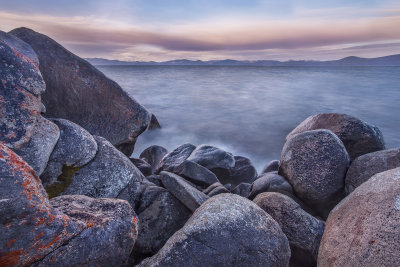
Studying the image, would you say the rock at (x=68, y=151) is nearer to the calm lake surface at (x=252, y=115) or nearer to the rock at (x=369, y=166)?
the rock at (x=369, y=166)

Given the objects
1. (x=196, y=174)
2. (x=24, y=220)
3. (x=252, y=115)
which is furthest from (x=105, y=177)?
(x=252, y=115)

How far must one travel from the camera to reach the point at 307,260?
440cm

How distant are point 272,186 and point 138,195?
9.42 ft

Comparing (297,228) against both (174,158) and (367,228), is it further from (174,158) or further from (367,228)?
(174,158)

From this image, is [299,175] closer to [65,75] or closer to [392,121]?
[65,75]

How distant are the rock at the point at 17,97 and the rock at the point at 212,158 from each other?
446 cm

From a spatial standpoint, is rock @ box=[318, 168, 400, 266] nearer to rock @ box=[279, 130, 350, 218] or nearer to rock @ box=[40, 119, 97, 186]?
rock @ box=[279, 130, 350, 218]

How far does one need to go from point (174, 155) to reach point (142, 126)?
5.56ft

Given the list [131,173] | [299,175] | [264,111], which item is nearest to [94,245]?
[131,173]

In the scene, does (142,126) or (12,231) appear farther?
(142,126)

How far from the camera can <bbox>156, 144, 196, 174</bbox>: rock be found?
774 cm

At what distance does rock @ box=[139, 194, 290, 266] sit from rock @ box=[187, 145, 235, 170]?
3.97 metres

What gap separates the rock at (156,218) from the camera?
4.32 meters

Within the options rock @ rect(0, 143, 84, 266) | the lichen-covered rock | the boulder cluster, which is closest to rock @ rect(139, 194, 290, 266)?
the boulder cluster
